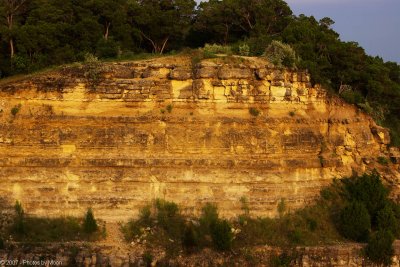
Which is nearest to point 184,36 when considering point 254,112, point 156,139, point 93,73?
point 254,112

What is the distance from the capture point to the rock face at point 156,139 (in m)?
24.0

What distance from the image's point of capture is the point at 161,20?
35656mm

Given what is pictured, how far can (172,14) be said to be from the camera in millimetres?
36219

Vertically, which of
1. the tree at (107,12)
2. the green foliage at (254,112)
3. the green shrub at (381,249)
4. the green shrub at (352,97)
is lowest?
the green shrub at (381,249)

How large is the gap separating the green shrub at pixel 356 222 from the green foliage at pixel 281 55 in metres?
7.65

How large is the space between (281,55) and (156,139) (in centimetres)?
792

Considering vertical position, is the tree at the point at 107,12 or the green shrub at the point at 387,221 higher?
the tree at the point at 107,12

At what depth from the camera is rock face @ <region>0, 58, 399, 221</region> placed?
2403cm

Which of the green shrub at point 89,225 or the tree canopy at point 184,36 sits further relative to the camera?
the tree canopy at point 184,36

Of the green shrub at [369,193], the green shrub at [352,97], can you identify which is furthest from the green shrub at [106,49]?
the green shrub at [369,193]

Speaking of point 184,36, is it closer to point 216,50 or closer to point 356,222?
point 216,50

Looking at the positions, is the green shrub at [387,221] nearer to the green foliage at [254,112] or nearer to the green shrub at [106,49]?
the green foliage at [254,112]

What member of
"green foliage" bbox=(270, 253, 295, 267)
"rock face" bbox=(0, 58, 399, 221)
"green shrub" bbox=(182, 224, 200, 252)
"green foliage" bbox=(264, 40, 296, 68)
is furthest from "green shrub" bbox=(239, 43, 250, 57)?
"green foliage" bbox=(270, 253, 295, 267)

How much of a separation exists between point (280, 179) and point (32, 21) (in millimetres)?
16611
